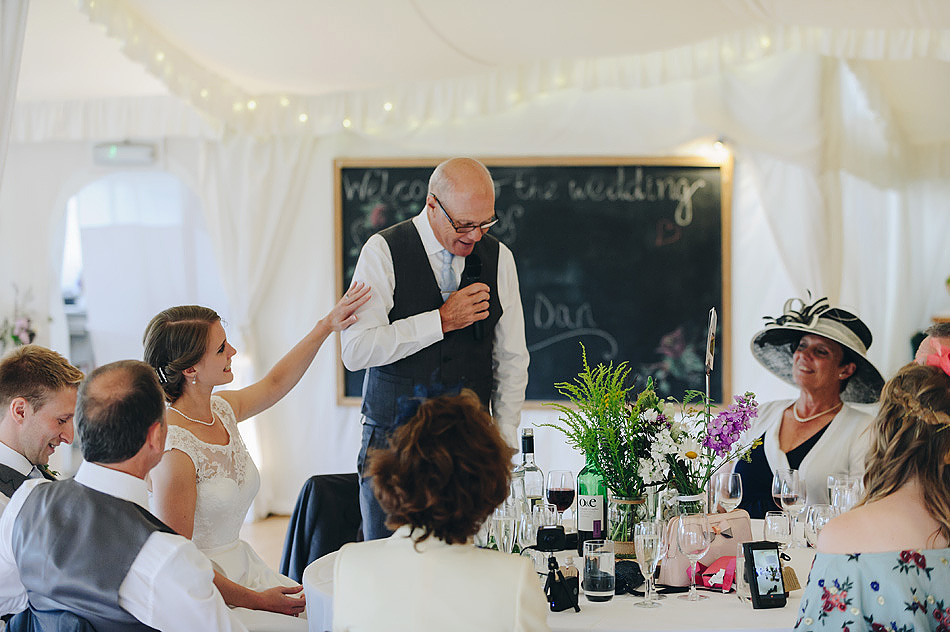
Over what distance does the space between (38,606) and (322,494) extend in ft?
3.81

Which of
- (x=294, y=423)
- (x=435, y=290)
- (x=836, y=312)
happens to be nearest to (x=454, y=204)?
(x=435, y=290)

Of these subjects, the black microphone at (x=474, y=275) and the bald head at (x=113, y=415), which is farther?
the black microphone at (x=474, y=275)

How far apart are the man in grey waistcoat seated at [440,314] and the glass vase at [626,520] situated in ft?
2.74

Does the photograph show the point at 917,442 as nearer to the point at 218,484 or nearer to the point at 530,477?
the point at 530,477

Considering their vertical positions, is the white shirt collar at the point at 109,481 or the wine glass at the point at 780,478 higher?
the white shirt collar at the point at 109,481

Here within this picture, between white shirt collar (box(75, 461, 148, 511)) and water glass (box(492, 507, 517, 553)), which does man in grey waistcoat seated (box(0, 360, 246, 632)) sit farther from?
water glass (box(492, 507, 517, 553))

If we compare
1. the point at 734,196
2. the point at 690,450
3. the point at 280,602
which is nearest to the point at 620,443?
the point at 690,450

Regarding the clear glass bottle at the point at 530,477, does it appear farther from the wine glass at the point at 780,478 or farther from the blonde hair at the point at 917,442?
the blonde hair at the point at 917,442

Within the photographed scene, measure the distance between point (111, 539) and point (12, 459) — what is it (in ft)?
2.32

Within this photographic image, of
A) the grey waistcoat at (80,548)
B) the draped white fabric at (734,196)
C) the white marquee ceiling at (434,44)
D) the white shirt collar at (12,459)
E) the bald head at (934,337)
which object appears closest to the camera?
the grey waistcoat at (80,548)

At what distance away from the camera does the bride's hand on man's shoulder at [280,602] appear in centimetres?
250

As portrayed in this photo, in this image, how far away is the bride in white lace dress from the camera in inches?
95.9

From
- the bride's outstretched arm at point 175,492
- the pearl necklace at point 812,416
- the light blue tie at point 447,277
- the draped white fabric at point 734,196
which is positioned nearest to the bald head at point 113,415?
the bride's outstretched arm at point 175,492

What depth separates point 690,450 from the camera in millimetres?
2271
